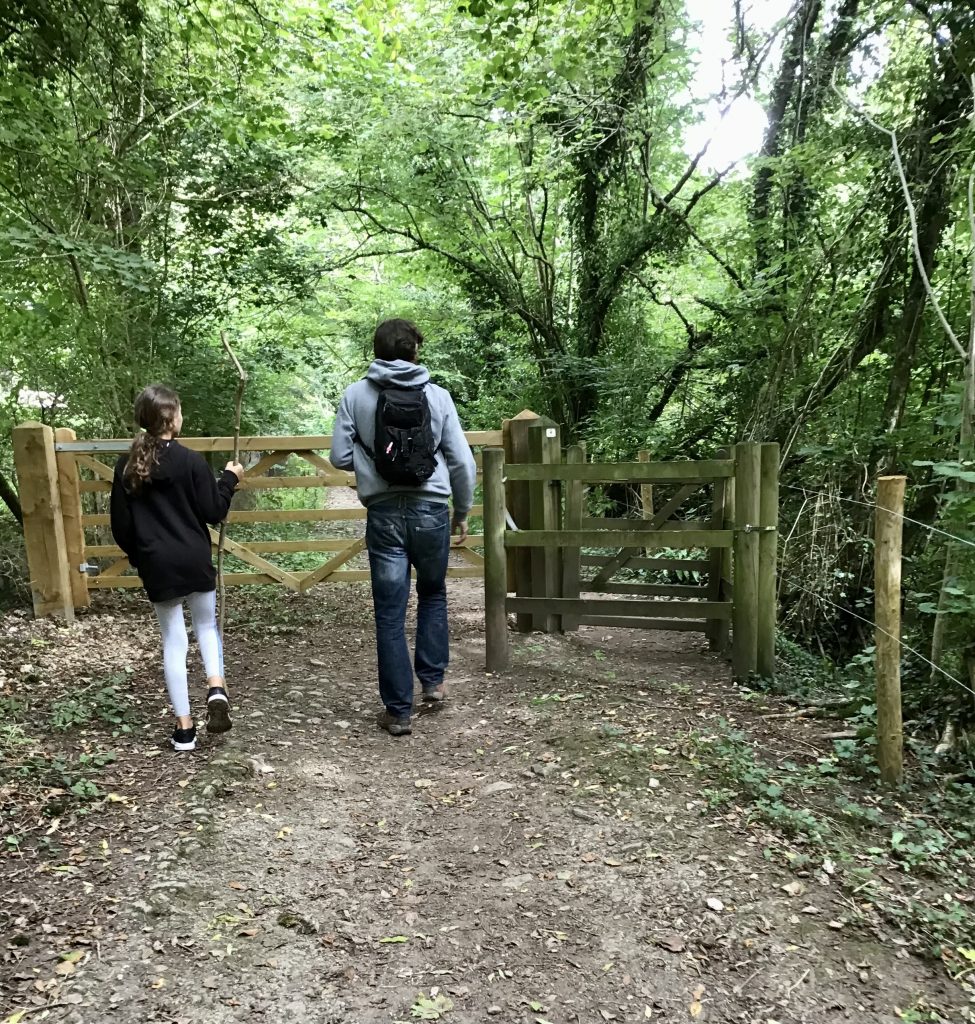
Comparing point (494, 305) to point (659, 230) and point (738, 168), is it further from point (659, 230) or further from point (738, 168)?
point (738, 168)

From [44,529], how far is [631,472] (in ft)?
15.6

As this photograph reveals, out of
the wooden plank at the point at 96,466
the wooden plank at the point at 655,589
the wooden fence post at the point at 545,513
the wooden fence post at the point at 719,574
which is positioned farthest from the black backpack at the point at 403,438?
the wooden plank at the point at 96,466

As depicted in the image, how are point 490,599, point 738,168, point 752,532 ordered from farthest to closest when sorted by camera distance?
point 738,168
point 490,599
point 752,532

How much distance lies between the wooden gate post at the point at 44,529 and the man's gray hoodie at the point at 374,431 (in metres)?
3.48

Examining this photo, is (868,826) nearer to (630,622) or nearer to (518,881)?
(518,881)

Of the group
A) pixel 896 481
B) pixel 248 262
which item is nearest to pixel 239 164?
pixel 248 262

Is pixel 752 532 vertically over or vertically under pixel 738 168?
under

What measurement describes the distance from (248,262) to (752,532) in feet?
24.0

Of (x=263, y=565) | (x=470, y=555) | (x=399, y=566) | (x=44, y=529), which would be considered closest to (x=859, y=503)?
(x=399, y=566)

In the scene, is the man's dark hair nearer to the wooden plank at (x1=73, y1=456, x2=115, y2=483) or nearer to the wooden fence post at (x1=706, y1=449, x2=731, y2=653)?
the wooden fence post at (x1=706, y1=449, x2=731, y2=653)

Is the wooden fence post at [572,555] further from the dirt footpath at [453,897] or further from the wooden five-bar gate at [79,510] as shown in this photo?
the dirt footpath at [453,897]

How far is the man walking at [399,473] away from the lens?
3.66m

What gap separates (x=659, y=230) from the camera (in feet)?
31.1

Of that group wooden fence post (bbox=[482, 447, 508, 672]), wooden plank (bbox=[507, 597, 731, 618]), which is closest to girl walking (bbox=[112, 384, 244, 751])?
wooden fence post (bbox=[482, 447, 508, 672])
